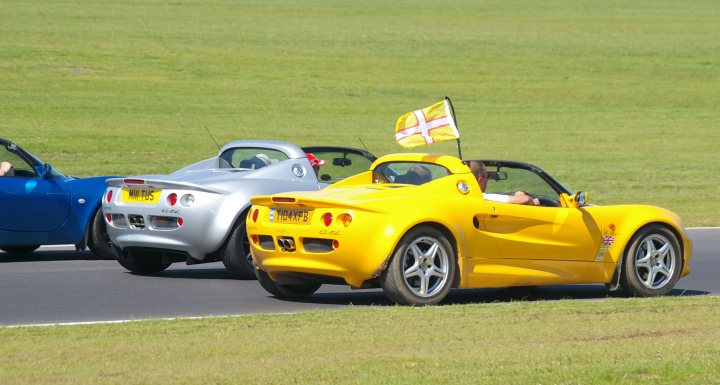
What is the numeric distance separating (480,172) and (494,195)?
0.75 ft

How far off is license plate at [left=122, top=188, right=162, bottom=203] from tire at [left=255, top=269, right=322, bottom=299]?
170cm

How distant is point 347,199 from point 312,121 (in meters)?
27.2

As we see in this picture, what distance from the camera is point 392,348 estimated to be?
816cm

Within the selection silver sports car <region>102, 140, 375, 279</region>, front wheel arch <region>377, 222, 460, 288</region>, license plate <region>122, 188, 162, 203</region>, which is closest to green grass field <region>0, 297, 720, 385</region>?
front wheel arch <region>377, 222, 460, 288</region>

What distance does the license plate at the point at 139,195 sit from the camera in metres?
12.6

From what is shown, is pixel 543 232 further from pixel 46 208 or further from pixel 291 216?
pixel 46 208

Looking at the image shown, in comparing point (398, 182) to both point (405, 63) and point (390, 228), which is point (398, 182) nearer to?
point (390, 228)

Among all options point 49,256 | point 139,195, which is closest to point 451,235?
point 139,195

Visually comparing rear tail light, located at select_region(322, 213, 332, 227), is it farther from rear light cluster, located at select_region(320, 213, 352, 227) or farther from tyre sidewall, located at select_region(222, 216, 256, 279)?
tyre sidewall, located at select_region(222, 216, 256, 279)

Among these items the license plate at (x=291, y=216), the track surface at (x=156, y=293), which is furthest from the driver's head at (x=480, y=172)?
the license plate at (x=291, y=216)

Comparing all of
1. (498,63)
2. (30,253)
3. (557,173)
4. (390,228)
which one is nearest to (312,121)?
(557,173)

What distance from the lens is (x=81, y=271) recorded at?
13391mm

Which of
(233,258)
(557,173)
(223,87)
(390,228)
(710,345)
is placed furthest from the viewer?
(223,87)

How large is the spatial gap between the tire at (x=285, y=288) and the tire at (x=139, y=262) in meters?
2.20
